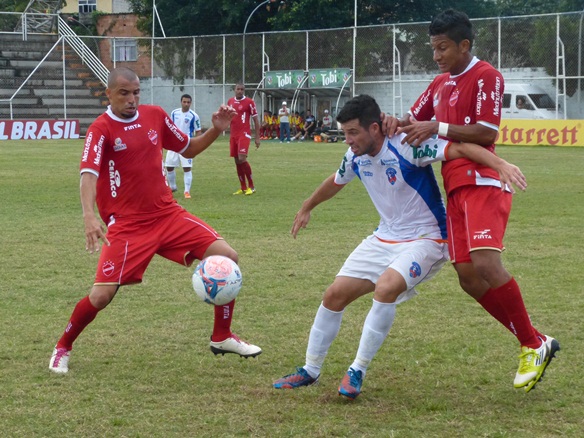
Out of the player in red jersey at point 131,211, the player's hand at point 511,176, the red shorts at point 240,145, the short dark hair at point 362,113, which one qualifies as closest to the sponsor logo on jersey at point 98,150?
the player in red jersey at point 131,211

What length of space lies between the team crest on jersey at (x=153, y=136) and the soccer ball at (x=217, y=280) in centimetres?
92

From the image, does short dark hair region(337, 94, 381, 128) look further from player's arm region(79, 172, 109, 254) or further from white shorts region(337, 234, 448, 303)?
player's arm region(79, 172, 109, 254)

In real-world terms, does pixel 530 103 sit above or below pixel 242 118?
above

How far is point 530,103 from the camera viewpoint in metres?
32.0

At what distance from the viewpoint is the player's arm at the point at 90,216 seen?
5.64 metres

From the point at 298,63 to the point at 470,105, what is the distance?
3477cm

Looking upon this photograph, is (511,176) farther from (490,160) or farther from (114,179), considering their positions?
(114,179)

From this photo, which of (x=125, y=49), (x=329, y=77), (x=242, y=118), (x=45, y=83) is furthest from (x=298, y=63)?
(x=242, y=118)

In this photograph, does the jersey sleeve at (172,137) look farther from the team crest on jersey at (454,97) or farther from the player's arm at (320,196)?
the team crest on jersey at (454,97)

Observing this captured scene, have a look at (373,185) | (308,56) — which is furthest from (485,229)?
(308,56)

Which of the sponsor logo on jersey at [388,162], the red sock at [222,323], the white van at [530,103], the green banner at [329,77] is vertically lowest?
the red sock at [222,323]

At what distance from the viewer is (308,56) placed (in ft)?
130

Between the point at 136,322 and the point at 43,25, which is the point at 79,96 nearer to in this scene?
the point at 43,25

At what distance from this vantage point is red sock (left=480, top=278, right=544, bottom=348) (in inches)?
213
